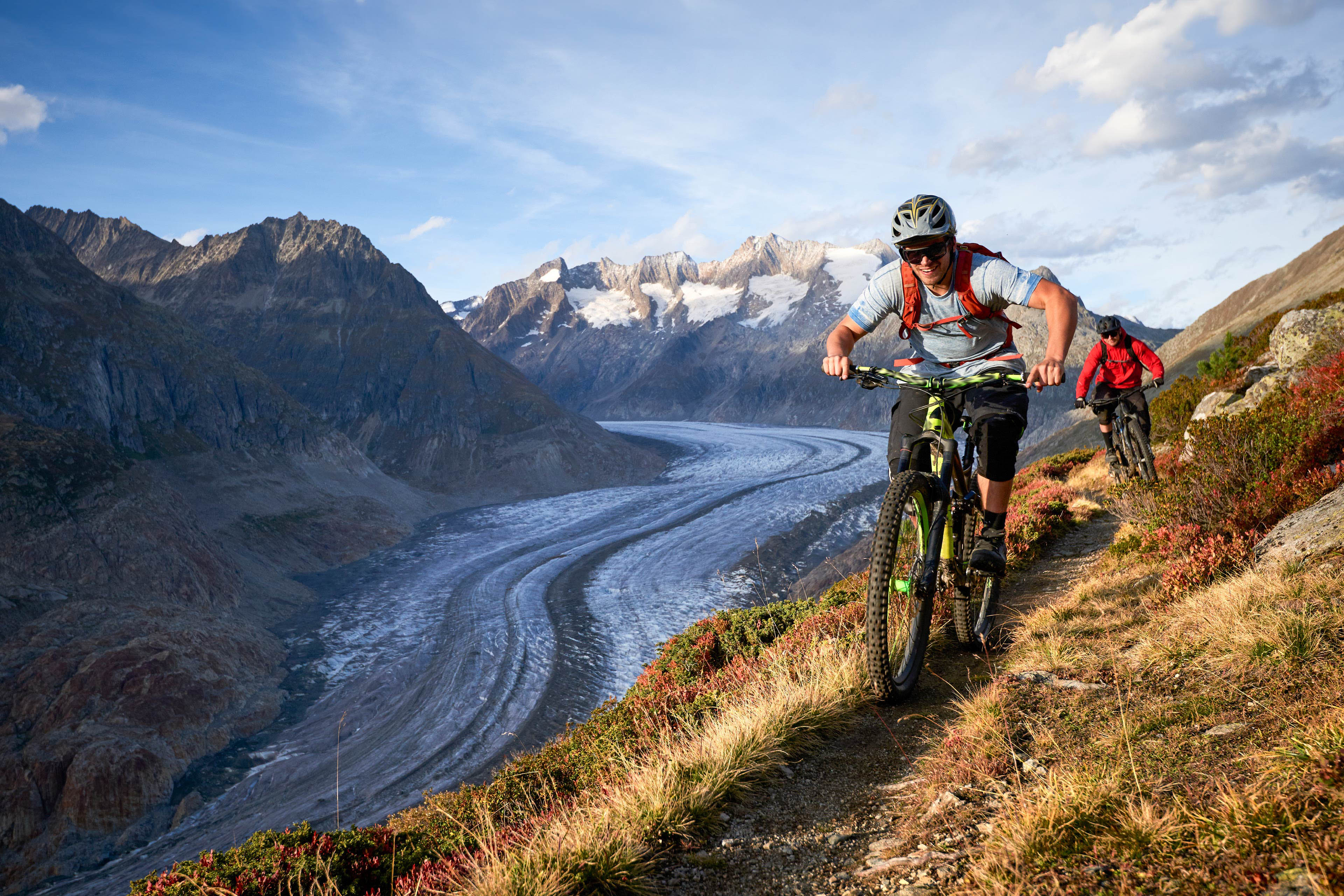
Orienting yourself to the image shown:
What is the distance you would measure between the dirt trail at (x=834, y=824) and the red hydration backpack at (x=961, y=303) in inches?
93.3

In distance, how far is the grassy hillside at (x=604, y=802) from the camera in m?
3.14

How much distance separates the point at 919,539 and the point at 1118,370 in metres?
7.69

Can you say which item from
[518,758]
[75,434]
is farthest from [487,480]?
[518,758]

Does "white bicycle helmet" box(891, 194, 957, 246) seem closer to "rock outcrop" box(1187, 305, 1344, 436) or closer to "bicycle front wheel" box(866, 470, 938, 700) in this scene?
"bicycle front wheel" box(866, 470, 938, 700)

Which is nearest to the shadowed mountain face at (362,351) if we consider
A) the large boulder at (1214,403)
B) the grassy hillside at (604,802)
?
the large boulder at (1214,403)

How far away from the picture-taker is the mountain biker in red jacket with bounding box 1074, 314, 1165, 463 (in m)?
10.2

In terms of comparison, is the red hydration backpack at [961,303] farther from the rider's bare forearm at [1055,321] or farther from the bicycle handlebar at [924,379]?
the rider's bare forearm at [1055,321]

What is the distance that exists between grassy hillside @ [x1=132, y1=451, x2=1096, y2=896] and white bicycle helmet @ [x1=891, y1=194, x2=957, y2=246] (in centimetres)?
306

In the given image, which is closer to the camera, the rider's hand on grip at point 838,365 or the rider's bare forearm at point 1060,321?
the rider's bare forearm at point 1060,321

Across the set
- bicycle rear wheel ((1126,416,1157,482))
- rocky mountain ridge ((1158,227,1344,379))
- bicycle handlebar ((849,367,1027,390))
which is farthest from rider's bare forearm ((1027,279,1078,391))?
rocky mountain ridge ((1158,227,1344,379))

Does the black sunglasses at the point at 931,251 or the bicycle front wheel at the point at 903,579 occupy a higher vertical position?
the black sunglasses at the point at 931,251

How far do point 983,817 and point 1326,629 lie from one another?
2323mm

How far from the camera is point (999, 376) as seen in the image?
4.67 m

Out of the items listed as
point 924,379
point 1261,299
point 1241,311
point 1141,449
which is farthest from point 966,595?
point 1241,311
